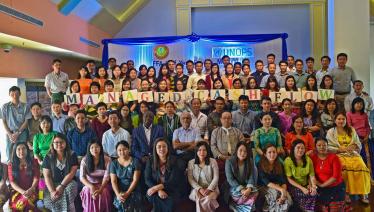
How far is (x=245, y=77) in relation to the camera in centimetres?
630

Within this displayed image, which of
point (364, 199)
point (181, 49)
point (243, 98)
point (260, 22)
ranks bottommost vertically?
point (364, 199)

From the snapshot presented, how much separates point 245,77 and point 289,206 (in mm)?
2942

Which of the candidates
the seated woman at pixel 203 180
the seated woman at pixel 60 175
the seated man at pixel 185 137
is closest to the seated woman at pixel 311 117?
the seated man at pixel 185 137

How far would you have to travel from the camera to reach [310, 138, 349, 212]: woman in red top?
150 inches

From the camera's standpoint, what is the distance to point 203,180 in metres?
3.86

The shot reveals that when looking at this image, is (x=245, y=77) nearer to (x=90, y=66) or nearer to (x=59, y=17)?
(x=90, y=66)

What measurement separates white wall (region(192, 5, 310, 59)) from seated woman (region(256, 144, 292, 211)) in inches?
263

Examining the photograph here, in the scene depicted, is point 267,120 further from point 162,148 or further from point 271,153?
point 162,148

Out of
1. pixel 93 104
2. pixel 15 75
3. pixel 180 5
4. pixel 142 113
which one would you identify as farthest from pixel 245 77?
pixel 180 5

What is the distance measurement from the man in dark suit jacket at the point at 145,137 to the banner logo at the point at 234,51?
4877 mm

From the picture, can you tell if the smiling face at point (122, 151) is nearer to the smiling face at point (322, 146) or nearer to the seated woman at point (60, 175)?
the seated woman at point (60, 175)

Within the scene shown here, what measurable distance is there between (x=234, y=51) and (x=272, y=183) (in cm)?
576

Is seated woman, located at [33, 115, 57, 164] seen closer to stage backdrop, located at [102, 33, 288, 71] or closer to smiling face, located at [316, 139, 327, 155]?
smiling face, located at [316, 139, 327, 155]

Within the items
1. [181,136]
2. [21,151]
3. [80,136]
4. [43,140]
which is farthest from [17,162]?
[181,136]
